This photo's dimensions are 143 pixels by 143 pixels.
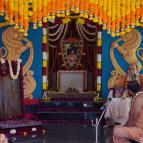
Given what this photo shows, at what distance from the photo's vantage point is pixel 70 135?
8.29 metres

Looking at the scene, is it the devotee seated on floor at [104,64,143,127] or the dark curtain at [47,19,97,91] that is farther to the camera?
the dark curtain at [47,19,97,91]

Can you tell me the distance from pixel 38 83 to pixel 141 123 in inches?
211

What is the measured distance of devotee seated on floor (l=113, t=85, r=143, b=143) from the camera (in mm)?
5590

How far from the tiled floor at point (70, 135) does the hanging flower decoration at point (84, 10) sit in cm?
224

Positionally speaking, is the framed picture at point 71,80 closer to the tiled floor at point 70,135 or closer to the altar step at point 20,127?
the tiled floor at point 70,135

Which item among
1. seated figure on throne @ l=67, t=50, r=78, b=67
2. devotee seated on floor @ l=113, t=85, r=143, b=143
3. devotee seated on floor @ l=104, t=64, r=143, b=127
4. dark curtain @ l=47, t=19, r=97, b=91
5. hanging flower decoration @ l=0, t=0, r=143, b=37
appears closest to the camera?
devotee seated on floor @ l=113, t=85, r=143, b=143

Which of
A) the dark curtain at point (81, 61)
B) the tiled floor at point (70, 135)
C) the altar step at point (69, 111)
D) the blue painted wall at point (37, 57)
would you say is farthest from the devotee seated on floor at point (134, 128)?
the dark curtain at point (81, 61)

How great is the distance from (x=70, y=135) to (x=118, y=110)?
136cm

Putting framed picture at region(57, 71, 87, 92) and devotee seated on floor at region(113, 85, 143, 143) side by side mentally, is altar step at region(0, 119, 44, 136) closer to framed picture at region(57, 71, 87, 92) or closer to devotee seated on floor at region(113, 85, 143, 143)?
devotee seated on floor at region(113, 85, 143, 143)

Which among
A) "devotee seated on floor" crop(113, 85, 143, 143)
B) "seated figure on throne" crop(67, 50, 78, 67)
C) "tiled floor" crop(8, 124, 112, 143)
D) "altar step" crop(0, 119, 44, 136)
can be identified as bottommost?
"tiled floor" crop(8, 124, 112, 143)

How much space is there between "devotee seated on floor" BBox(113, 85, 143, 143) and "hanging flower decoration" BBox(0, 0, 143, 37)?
3.35m

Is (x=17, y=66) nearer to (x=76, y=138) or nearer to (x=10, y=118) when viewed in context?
(x=10, y=118)

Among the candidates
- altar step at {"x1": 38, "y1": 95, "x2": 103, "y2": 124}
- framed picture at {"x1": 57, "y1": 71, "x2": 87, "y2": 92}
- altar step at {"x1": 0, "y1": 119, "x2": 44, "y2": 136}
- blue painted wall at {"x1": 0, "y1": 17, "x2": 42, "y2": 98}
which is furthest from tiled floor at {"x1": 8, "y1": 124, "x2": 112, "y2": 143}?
framed picture at {"x1": 57, "y1": 71, "x2": 87, "y2": 92}

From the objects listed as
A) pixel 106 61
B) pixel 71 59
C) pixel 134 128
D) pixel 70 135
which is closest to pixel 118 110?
pixel 70 135
